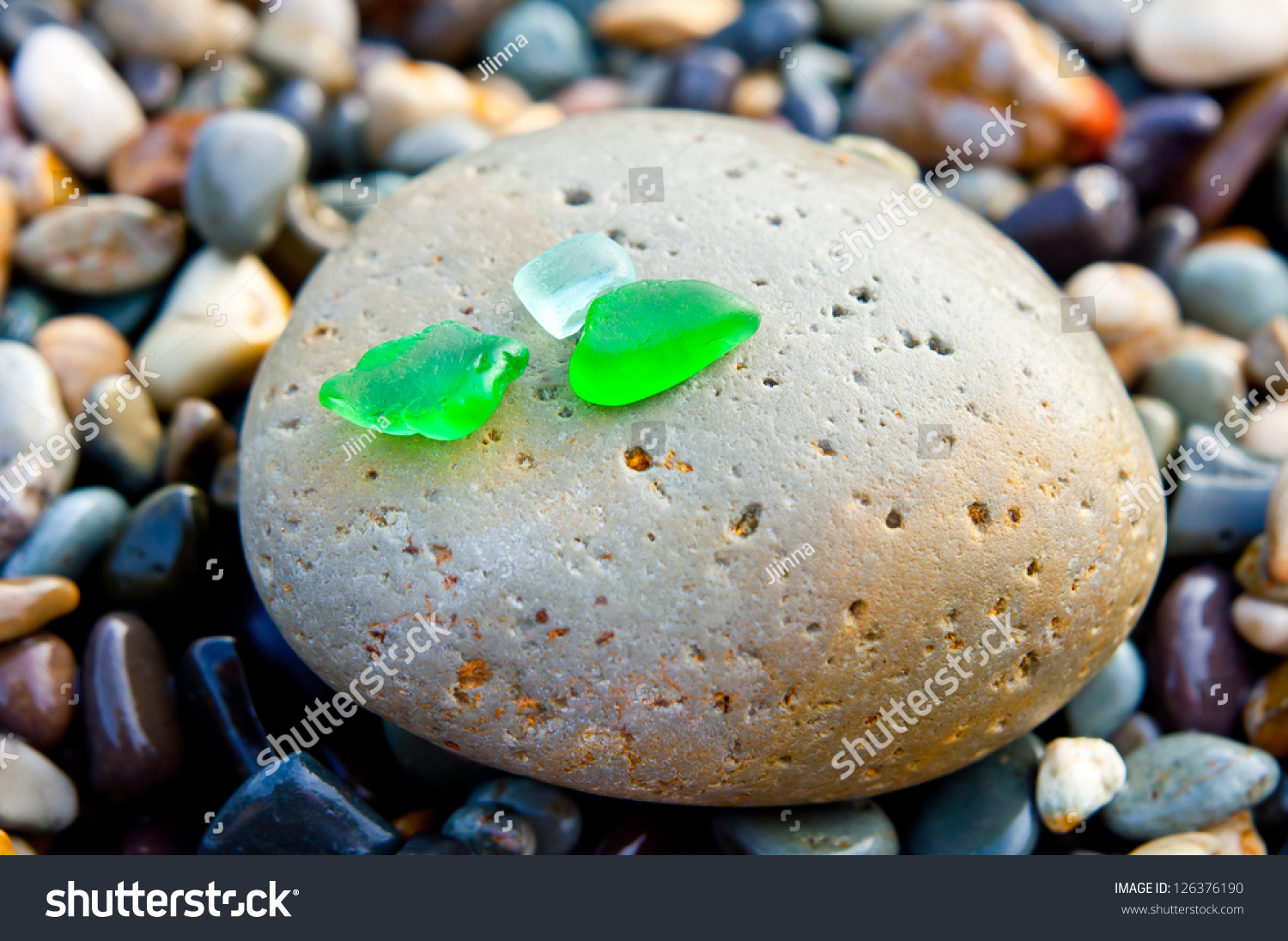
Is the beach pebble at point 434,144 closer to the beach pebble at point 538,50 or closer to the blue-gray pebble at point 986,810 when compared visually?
the beach pebble at point 538,50

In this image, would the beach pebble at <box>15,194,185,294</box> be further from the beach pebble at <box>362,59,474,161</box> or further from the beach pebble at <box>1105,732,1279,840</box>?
the beach pebble at <box>1105,732,1279,840</box>

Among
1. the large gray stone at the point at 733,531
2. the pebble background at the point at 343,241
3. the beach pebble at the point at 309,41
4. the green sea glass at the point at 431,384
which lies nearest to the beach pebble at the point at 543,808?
the pebble background at the point at 343,241

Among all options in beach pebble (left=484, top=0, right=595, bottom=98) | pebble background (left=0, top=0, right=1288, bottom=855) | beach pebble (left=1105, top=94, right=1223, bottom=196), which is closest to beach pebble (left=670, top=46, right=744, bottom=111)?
pebble background (left=0, top=0, right=1288, bottom=855)

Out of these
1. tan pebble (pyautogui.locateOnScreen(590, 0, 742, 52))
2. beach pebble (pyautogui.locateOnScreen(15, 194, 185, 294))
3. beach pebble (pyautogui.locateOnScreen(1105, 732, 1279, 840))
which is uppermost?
tan pebble (pyautogui.locateOnScreen(590, 0, 742, 52))

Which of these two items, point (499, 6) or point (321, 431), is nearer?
point (321, 431)

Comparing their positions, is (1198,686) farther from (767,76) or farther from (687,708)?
(767,76)
